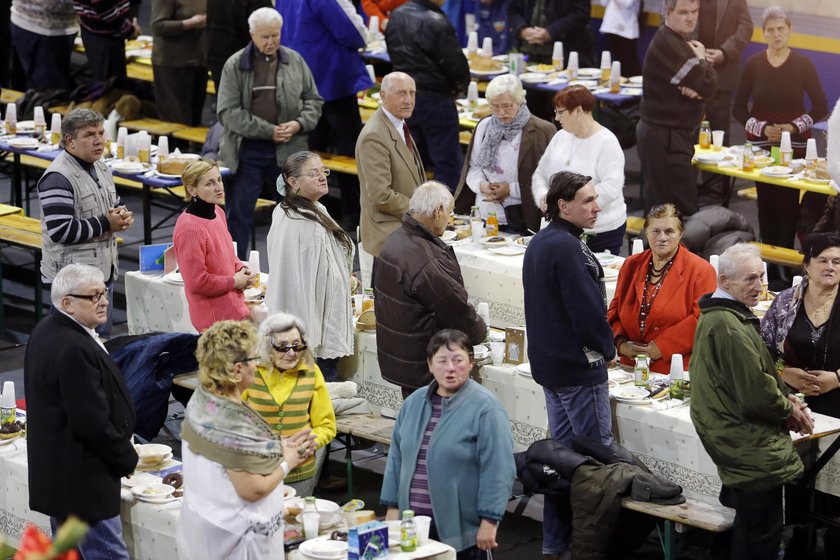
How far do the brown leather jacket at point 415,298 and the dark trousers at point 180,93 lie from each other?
633 centimetres

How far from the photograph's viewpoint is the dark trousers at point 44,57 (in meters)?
12.9

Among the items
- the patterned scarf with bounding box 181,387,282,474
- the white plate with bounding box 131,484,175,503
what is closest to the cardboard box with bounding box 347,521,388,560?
the patterned scarf with bounding box 181,387,282,474

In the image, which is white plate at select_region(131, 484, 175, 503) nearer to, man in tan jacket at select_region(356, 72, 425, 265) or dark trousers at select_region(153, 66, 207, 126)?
man in tan jacket at select_region(356, 72, 425, 265)

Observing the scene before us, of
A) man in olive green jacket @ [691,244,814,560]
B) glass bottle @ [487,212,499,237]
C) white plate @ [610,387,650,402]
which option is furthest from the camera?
glass bottle @ [487,212,499,237]

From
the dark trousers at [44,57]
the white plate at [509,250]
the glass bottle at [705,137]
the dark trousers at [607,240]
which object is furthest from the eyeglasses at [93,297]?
the dark trousers at [44,57]

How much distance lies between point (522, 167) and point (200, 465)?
13.2 feet

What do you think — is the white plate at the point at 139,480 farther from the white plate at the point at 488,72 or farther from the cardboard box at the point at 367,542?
the white plate at the point at 488,72

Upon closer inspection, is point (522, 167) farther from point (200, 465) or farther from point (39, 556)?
point (39, 556)

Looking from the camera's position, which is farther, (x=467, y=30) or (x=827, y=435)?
(x=467, y=30)

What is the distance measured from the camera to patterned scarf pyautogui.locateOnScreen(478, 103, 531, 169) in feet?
26.5

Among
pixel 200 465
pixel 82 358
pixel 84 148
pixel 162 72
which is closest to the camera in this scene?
pixel 200 465

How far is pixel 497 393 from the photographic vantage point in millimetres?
6629

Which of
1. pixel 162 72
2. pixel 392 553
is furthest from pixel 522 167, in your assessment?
pixel 162 72

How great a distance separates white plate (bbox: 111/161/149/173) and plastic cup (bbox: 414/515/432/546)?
5.25m
